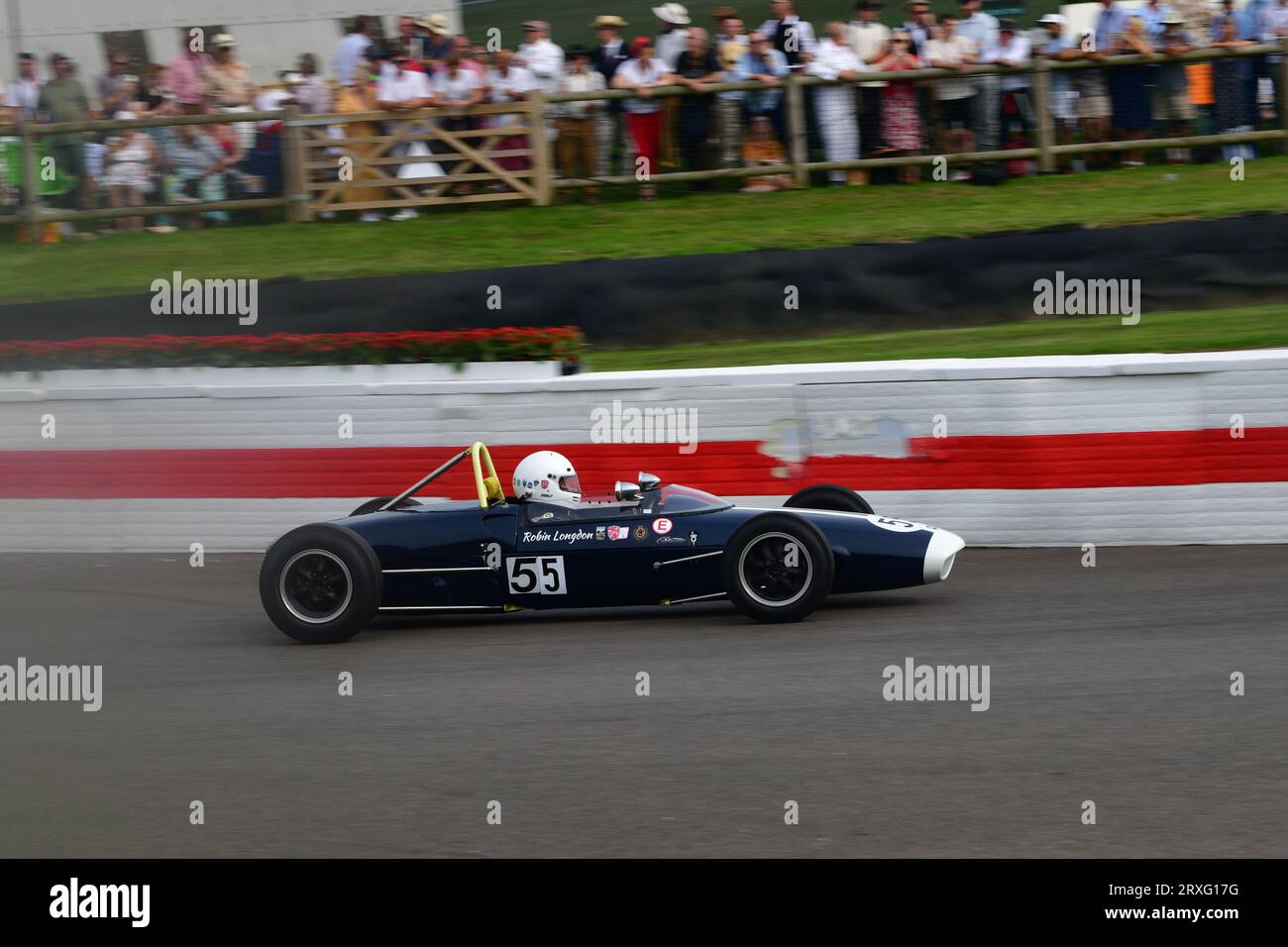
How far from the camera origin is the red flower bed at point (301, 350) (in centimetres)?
1070

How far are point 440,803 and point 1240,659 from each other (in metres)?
3.33

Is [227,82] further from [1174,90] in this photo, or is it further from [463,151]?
[1174,90]

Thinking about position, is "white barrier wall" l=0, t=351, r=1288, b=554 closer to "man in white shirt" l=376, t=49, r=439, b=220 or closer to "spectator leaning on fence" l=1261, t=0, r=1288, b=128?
"man in white shirt" l=376, t=49, r=439, b=220

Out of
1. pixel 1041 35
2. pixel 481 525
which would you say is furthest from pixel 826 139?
pixel 481 525

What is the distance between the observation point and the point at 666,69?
14492mm

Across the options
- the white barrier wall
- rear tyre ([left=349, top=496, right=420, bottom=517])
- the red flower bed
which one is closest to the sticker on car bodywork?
the white barrier wall

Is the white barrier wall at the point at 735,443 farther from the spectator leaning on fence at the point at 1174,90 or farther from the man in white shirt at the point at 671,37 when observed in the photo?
the spectator leaning on fence at the point at 1174,90

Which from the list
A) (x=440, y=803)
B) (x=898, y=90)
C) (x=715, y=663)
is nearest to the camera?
(x=440, y=803)

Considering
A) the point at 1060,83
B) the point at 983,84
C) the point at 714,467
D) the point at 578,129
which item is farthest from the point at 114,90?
the point at 1060,83

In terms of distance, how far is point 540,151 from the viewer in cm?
1471

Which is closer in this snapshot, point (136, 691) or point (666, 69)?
point (136, 691)

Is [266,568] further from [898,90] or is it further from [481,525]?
[898,90]

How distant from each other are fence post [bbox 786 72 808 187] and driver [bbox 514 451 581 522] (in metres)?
7.08

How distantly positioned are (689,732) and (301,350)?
19.2 ft
